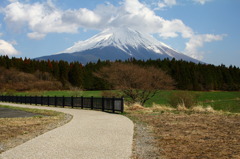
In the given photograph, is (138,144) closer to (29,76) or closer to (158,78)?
(158,78)

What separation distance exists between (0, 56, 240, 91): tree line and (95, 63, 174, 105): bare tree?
178 feet

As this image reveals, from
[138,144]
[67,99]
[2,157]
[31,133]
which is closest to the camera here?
[2,157]

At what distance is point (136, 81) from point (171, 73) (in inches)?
2601

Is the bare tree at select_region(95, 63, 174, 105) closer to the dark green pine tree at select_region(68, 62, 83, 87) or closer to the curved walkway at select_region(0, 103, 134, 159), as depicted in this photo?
the curved walkway at select_region(0, 103, 134, 159)

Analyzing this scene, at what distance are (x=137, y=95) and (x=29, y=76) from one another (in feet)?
204

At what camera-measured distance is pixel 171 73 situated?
93.2 meters

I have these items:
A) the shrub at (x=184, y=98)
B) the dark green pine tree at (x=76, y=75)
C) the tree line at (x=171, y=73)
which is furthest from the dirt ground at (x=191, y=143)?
the dark green pine tree at (x=76, y=75)

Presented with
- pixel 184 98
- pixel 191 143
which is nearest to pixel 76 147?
pixel 191 143

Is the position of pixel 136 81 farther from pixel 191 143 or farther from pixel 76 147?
pixel 76 147

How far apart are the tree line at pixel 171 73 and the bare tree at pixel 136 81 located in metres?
54.1

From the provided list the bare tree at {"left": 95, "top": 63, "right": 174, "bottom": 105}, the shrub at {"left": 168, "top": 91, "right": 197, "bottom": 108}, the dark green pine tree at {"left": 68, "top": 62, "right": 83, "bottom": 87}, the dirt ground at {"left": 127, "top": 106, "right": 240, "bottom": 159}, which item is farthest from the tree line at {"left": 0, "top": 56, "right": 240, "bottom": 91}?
the dirt ground at {"left": 127, "top": 106, "right": 240, "bottom": 159}

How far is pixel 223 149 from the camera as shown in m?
7.14

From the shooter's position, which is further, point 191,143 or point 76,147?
point 191,143

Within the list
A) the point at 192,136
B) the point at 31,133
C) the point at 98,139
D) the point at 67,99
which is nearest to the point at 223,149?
the point at 192,136
